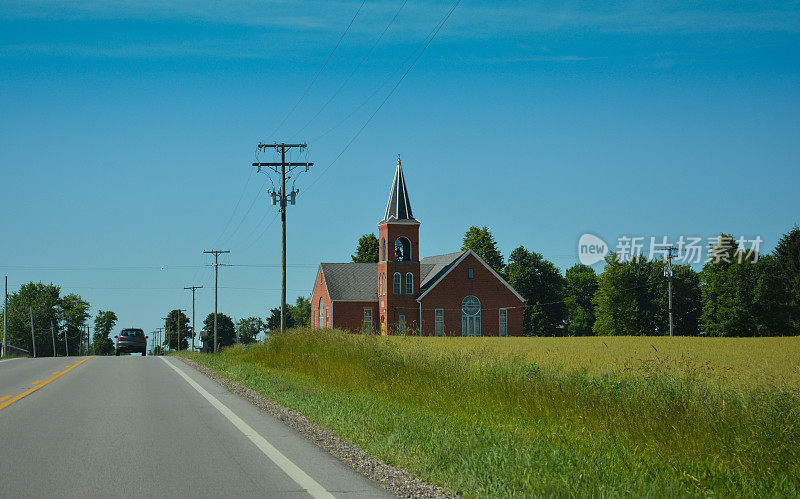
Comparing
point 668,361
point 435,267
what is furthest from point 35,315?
point 668,361

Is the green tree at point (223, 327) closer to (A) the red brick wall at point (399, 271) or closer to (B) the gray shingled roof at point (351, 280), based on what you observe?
(B) the gray shingled roof at point (351, 280)

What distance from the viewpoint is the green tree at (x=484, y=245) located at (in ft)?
314

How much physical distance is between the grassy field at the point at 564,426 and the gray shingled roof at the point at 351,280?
65.7 metres

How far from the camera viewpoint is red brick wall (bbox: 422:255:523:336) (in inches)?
3103

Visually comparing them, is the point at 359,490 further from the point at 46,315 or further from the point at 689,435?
the point at 46,315

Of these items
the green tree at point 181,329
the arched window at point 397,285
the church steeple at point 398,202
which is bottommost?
the green tree at point 181,329

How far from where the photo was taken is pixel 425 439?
9.79 metres

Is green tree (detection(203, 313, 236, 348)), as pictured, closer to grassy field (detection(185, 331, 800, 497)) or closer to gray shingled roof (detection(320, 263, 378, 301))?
gray shingled roof (detection(320, 263, 378, 301))

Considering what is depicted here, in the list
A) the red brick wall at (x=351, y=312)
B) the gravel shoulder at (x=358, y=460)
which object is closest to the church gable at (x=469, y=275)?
the red brick wall at (x=351, y=312)

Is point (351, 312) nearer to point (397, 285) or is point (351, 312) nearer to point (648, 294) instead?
point (397, 285)

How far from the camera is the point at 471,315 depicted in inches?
3130

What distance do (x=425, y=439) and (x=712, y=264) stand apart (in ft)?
290

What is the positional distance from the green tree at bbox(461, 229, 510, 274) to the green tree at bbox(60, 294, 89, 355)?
315ft

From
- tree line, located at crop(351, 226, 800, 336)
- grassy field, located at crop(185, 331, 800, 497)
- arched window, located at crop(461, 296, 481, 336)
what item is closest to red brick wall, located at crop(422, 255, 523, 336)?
arched window, located at crop(461, 296, 481, 336)
